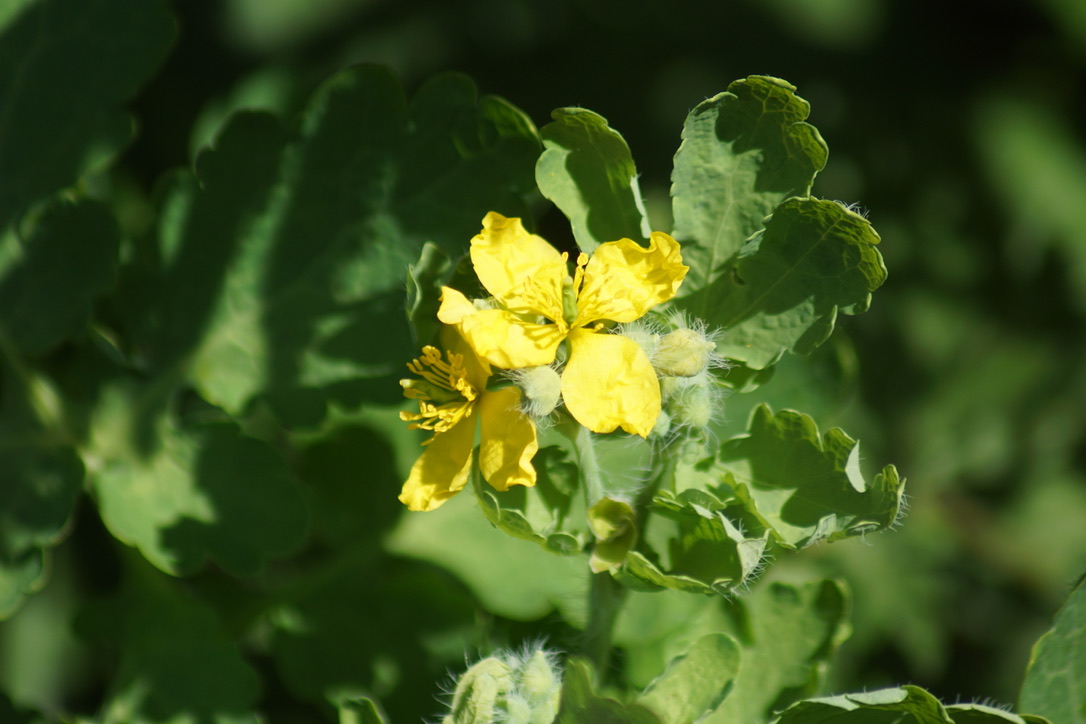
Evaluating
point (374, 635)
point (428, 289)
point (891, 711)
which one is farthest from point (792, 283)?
point (374, 635)

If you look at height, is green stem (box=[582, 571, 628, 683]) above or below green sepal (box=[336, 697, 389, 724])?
above

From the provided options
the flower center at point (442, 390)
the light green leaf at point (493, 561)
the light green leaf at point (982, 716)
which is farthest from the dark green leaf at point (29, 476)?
the light green leaf at point (982, 716)

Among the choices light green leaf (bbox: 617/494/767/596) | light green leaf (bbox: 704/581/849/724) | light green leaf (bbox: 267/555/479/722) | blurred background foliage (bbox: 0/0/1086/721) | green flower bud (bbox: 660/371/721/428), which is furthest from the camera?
blurred background foliage (bbox: 0/0/1086/721)

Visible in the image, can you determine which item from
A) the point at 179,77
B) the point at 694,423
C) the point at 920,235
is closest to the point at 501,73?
the point at 179,77

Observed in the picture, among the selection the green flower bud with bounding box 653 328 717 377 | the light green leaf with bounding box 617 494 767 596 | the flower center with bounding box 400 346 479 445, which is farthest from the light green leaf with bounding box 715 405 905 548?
the flower center with bounding box 400 346 479 445

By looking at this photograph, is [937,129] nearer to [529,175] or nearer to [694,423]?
[529,175]

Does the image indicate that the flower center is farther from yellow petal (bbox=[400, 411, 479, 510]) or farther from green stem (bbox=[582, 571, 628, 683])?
green stem (bbox=[582, 571, 628, 683])
